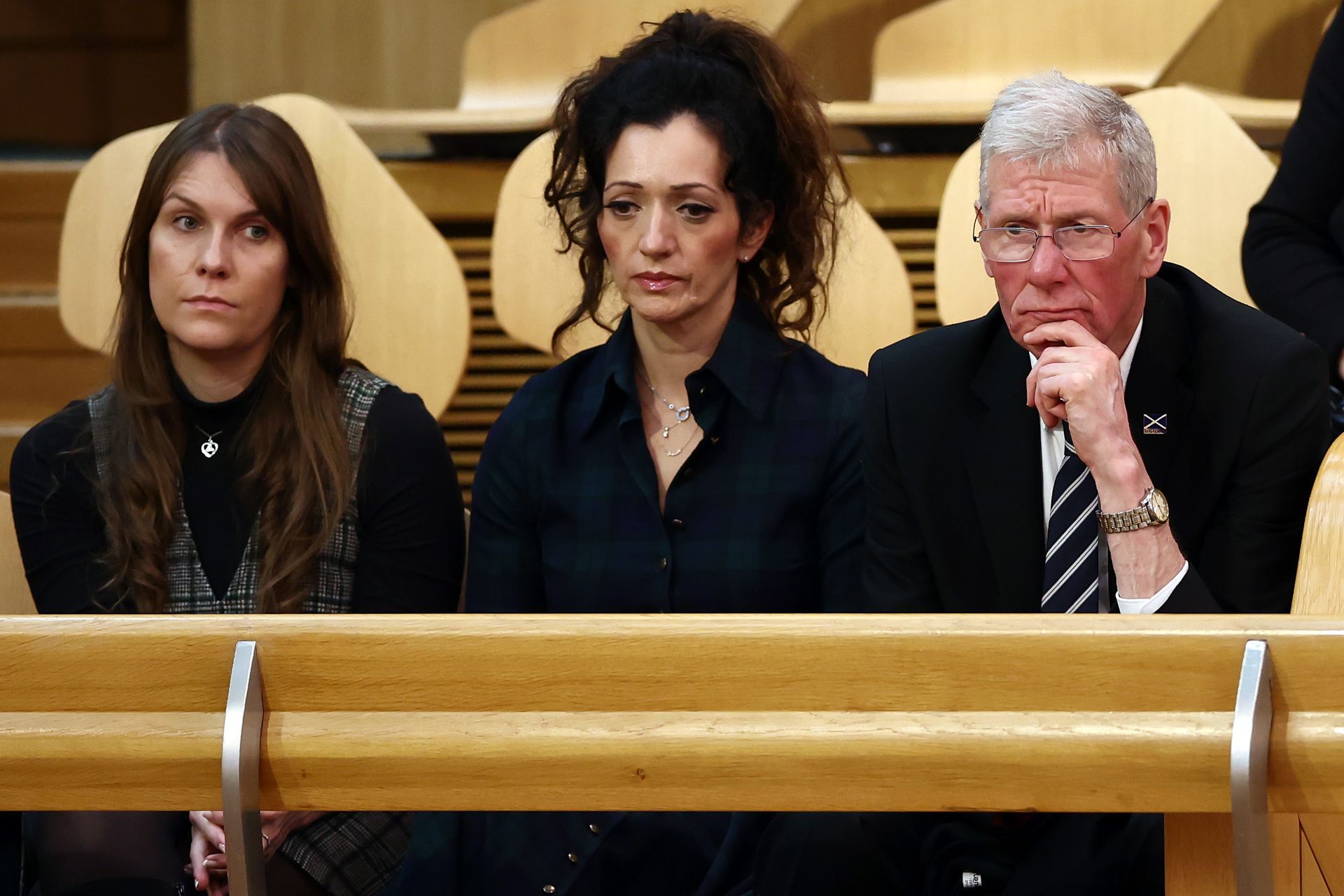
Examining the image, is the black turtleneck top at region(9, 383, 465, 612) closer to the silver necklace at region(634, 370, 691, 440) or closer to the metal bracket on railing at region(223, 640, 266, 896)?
the silver necklace at region(634, 370, 691, 440)

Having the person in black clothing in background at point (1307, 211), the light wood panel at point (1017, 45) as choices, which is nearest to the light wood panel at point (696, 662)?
the person in black clothing in background at point (1307, 211)

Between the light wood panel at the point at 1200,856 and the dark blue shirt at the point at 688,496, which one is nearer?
the light wood panel at the point at 1200,856

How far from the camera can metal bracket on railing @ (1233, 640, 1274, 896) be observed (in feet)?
2.68

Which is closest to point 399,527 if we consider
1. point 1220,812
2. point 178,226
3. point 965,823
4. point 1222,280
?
point 178,226

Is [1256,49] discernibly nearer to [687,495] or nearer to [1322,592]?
[687,495]

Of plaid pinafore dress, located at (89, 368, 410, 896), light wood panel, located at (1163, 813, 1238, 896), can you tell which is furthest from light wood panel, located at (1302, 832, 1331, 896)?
plaid pinafore dress, located at (89, 368, 410, 896)

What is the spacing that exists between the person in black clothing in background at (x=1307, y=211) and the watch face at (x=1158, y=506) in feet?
2.41

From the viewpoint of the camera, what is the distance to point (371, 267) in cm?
252

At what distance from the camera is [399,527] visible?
172 centimetres

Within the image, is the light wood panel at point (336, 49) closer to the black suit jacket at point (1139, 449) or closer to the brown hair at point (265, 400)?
the brown hair at point (265, 400)

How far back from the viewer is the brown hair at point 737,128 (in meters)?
1.73

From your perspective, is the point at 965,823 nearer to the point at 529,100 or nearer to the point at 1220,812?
the point at 1220,812

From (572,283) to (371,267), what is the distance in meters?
0.35

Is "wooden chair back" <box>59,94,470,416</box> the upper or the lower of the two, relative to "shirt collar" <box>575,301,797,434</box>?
upper
